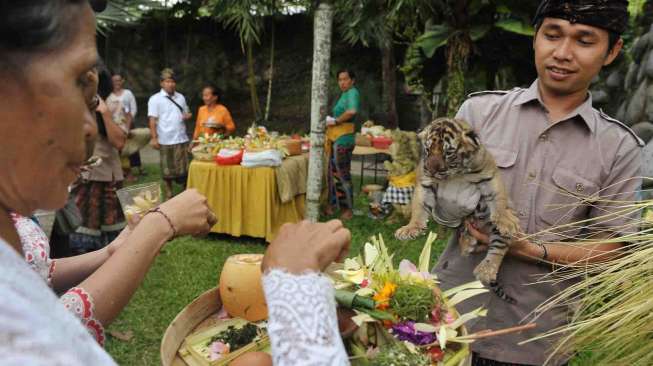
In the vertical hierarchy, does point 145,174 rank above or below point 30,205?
below

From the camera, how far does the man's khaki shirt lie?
1.73 meters

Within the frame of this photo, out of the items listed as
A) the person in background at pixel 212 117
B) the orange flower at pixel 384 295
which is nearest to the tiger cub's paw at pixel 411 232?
the orange flower at pixel 384 295

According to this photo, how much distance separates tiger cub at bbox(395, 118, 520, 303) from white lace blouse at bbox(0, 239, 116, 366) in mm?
1220

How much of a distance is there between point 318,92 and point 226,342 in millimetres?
3437

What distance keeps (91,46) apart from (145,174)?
34.1ft

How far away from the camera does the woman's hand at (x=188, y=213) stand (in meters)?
1.36

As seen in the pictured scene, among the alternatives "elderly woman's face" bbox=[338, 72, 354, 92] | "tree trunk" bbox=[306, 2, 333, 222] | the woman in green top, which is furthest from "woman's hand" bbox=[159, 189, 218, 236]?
"elderly woman's face" bbox=[338, 72, 354, 92]

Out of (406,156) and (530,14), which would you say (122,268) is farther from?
(406,156)

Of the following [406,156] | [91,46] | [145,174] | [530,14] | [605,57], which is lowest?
[145,174]

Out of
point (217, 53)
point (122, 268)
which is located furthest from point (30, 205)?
point (217, 53)

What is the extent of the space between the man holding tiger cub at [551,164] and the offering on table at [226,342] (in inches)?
28.5

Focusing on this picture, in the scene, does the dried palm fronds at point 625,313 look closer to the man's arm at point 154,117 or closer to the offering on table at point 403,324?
the offering on table at point 403,324

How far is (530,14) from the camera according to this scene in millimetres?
5293

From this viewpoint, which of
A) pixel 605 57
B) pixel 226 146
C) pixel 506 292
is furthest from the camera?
pixel 226 146
